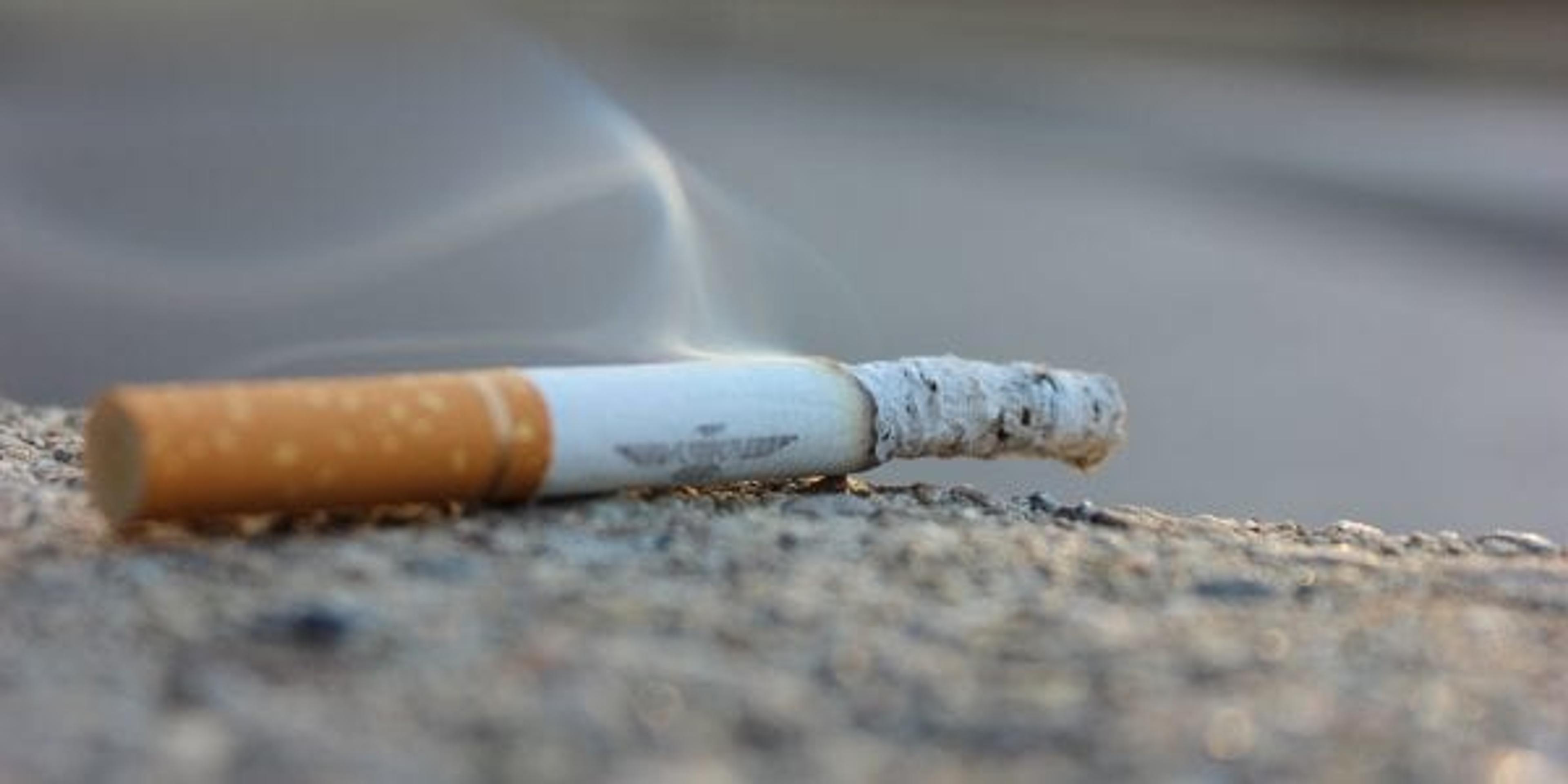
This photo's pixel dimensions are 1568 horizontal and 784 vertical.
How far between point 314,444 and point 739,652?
30cm

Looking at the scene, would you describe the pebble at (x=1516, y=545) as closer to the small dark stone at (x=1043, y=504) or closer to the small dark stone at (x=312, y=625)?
the small dark stone at (x=1043, y=504)

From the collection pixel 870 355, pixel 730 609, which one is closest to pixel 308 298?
pixel 870 355

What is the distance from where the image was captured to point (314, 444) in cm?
108

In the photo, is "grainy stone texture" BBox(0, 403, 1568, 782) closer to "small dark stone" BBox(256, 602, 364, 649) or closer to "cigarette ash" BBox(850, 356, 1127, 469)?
"small dark stone" BBox(256, 602, 364, 649)

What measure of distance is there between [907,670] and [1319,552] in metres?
0.45

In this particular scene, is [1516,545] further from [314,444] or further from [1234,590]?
[314,444]

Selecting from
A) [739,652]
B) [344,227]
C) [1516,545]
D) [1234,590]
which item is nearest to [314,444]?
[739,652]

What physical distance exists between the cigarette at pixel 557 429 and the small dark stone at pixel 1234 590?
0.29 m

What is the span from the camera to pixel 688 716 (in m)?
0.81

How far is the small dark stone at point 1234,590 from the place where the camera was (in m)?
1.08

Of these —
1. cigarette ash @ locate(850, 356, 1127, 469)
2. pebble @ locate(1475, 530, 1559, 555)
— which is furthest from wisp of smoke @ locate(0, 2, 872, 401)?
pebble @ locate(1475, 530, 1559, 555)

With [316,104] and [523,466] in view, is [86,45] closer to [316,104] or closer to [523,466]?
[316,104]

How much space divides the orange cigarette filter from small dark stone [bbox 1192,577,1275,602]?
354 mm

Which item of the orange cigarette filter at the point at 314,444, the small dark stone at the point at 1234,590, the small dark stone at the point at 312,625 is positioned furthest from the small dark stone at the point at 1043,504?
the small dark stone at the point at 312,625
